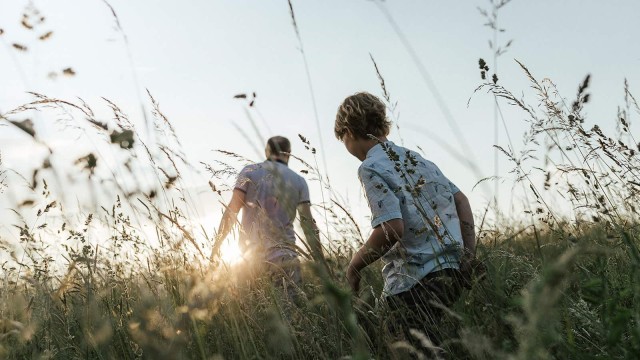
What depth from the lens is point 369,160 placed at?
2.97 m

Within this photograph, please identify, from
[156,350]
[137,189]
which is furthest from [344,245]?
[156,350]

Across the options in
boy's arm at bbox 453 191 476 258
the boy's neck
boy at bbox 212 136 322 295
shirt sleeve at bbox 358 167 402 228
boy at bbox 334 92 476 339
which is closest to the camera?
boy at bbox 212 136 322 295

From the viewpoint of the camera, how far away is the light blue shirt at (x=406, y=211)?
271 centimetres

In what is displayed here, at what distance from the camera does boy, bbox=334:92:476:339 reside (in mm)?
2564

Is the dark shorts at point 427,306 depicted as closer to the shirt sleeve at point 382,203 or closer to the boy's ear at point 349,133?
the shirt sleeve at point 382,203

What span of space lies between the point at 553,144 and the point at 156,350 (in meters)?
2.81

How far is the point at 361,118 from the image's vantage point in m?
3.19

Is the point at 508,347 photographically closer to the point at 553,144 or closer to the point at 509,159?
the point at 509,159

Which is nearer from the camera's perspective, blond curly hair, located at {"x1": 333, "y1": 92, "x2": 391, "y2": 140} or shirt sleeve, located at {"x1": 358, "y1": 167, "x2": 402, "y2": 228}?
shirt sleeve, located at {"x1": 358, "y1": 167, "x2": 402, "y2": 228}

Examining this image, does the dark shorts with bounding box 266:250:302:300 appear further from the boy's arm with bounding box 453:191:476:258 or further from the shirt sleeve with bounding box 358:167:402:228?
the boy's arm with bounding box 453:191:476:258

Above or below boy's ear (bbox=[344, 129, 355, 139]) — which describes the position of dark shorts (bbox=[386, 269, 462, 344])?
below

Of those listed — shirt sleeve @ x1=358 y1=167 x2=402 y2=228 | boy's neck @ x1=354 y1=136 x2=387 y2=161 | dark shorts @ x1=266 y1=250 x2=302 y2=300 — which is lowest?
dark shorts @ x1=266 y1=250 x2=302 y2=300

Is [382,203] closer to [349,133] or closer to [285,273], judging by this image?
[349,133]

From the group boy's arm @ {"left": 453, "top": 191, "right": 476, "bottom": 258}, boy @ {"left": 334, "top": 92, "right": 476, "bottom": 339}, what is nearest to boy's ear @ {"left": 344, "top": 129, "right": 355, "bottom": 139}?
boy @ {"left": 334, "top": 92, "right": 476, "bottom": 339}
